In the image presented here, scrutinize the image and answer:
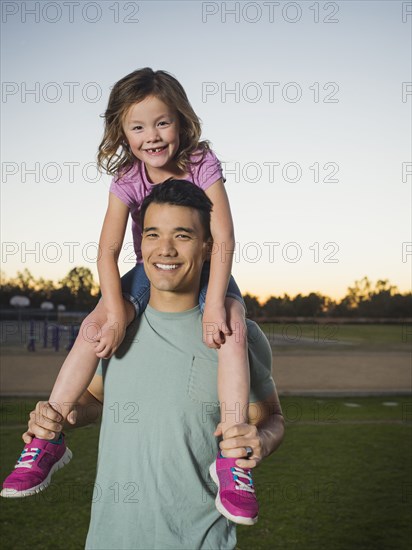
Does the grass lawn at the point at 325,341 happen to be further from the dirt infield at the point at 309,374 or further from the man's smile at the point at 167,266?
the man's smile at the point at 167,266

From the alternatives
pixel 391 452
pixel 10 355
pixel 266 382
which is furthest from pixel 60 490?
pixel 10 355

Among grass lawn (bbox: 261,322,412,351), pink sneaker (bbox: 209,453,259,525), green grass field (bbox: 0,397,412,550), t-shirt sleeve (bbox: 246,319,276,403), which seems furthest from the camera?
grass lawn (bbox: 261,322,412,351)

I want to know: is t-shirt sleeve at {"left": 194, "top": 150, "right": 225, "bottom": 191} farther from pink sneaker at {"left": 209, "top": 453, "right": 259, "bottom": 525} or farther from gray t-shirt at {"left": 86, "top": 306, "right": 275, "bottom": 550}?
pink sneaker at {"left": 209, "top": 453, "right": 259, "bottom": 525}

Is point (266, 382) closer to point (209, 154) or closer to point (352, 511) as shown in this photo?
point (209, 154)

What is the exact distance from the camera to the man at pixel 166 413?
74.5 inches

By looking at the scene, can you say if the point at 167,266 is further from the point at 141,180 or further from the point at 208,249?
the point at 141,180

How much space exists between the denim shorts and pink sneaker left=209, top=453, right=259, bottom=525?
47cm

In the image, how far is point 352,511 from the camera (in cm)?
587

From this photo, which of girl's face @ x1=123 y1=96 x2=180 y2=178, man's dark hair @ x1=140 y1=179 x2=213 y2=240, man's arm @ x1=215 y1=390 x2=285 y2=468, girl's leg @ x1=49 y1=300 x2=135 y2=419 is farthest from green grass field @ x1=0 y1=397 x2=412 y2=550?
girl's face @ x1=123 y1=96 x2=180 y2=178

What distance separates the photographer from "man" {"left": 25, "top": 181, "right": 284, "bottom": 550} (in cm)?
189

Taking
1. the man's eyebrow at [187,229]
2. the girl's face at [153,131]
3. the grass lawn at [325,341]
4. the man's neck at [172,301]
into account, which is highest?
the girl's face at [153,131]

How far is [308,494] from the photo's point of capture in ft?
20.1

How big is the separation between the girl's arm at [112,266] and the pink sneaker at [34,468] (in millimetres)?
324

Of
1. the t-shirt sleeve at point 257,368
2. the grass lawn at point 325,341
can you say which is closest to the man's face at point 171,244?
the t-shirt sleeve at point 257,368
